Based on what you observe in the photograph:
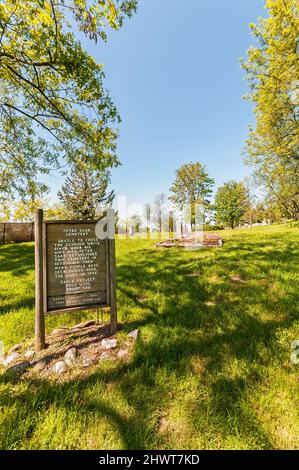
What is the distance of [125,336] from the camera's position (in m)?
2.90

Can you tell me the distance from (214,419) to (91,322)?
234 centimetres

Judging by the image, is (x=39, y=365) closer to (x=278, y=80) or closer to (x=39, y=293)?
(x=39, y=293)

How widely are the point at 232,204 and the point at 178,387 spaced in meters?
51.4

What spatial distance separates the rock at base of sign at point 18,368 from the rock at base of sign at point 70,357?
0.46 metres

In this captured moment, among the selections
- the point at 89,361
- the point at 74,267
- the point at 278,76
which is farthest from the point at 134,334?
the point at 278,76

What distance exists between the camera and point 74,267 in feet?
9.48

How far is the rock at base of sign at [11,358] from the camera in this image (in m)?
2.46

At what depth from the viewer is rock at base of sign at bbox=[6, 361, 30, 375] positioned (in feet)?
7.47

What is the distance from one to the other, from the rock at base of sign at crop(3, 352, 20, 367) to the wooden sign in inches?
10.1

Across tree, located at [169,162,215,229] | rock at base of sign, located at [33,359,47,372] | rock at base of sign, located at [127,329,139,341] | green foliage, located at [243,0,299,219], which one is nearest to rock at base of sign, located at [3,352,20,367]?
rock at base of sign, located at [33,359,47,372]

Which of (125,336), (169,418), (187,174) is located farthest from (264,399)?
(187,174)

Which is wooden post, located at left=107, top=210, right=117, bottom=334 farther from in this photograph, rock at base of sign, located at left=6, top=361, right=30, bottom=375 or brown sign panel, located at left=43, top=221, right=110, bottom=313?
rock at base of sign, located at left=6, top=361, right=30, bottom=375

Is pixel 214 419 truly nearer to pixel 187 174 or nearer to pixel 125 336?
pixel 125 336

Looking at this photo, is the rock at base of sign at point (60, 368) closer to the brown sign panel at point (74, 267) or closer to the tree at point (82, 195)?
the brown sign panel at point (74, 267)
